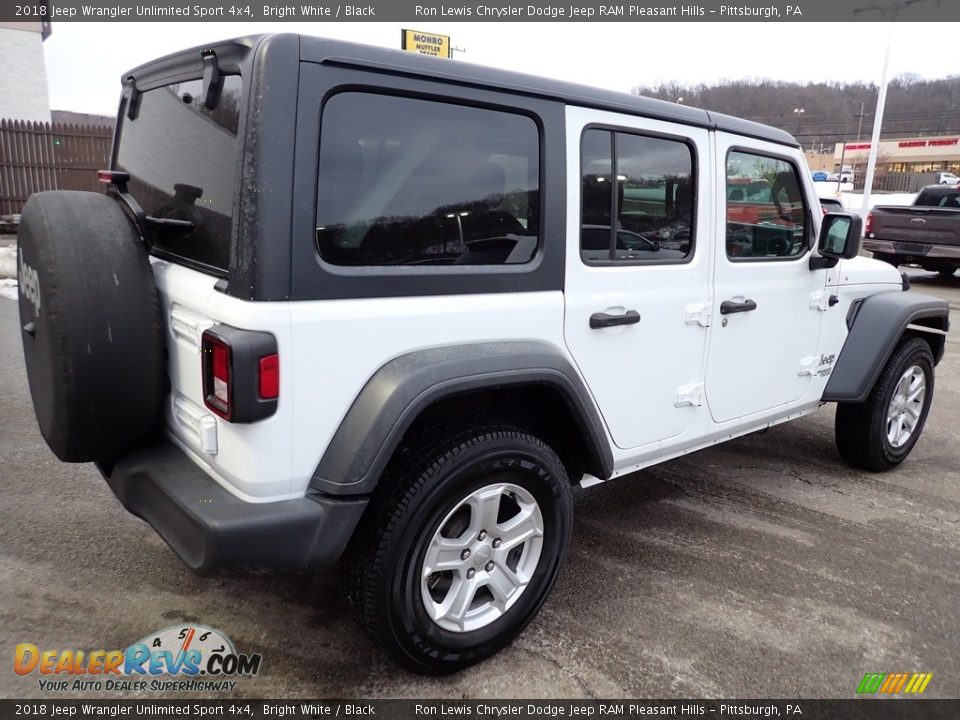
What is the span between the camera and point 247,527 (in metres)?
1.96

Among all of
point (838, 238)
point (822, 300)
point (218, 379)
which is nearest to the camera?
point (218, 379)

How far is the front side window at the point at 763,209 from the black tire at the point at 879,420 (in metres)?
1.06

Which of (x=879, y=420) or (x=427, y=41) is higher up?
(x=427, y=41)

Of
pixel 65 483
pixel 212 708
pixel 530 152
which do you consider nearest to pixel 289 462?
pixel 212 708

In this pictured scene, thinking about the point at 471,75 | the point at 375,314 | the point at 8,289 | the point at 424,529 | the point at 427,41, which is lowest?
the point at 8,289

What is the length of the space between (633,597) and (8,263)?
1046 centimetres

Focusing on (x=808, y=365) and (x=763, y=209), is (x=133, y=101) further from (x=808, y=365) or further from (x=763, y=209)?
(x=808, y=365)

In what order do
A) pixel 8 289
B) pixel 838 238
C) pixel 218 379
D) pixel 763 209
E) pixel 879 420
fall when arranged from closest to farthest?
pixel 218 379 < pixel 763 209 < pixel 838 238 < pixel 879 420 < pixel 8 289

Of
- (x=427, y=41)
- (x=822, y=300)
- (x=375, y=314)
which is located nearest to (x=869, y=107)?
(x=427, y=41)

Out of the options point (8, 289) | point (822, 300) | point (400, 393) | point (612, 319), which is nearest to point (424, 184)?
point (400, 393)

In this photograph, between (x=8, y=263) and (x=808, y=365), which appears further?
(x=8, y=263)

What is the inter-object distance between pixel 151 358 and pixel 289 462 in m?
0.59

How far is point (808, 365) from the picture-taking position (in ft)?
12.3

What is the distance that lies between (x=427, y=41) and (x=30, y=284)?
70.0 feet
